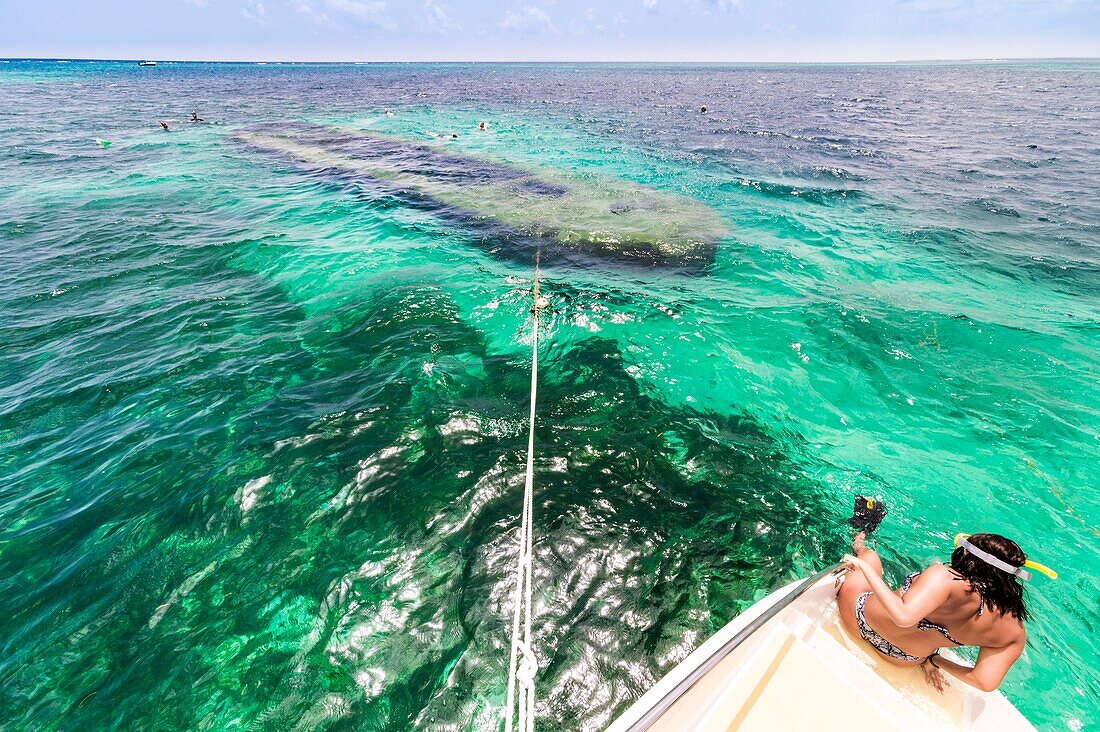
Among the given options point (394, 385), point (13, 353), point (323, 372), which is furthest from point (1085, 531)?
point (13, 353)

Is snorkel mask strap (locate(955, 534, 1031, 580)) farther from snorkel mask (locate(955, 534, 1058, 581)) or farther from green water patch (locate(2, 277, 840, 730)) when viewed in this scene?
green water patch (locate(2, 277, 840, 730))

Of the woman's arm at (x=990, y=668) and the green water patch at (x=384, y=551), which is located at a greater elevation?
the woman's arm at (x=990, y=668)

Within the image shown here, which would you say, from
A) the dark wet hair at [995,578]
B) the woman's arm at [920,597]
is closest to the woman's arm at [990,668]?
the dark wet hair at [995,578]

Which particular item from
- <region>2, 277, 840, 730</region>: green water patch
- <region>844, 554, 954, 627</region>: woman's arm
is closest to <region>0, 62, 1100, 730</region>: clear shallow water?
<region>2, 277, 840, 730</region>: green water patch

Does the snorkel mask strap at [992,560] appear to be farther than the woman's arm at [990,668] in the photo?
No

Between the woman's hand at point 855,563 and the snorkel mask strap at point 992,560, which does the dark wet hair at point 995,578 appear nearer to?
the snorkel mask strap at point 992,560

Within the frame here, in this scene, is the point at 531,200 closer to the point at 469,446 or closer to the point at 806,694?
the point at 469,446

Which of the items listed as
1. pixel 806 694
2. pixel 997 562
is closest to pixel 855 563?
pixel 997 562
